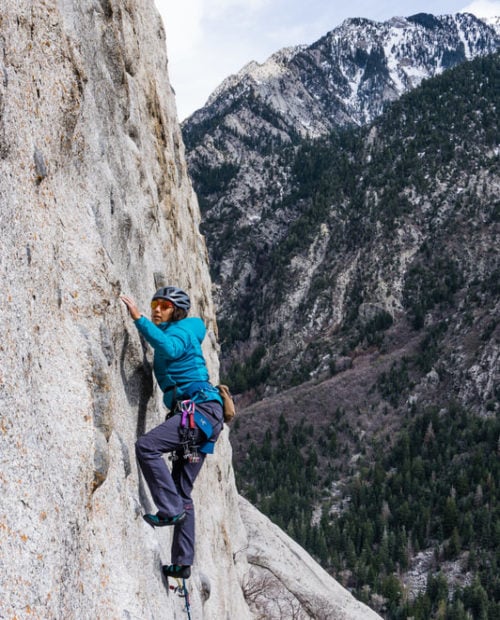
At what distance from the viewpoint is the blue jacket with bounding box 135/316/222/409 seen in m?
6.80

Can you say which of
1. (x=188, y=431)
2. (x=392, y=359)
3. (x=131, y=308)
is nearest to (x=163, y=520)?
(x=188, y=431)

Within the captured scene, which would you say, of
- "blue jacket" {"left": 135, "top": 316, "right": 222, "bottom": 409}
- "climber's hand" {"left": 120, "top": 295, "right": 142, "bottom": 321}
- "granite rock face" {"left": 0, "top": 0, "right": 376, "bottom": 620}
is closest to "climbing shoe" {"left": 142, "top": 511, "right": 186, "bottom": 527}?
"granite rock face" {"left": 0, "top": 0, "right": 376, "bottom": 620}

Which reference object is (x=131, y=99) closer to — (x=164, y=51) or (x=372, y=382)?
(x=164, y=51)

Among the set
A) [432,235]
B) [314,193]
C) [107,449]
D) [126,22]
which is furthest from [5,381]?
[314,193]

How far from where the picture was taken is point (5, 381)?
14.5ft

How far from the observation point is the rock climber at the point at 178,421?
259 inches

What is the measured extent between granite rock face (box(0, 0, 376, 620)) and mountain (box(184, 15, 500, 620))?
190ft

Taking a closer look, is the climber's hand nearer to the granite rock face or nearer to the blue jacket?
the granite rock face

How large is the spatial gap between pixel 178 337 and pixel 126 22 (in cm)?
556

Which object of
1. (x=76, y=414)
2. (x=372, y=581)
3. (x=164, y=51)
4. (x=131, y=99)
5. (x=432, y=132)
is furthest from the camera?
(x=432, y=132)

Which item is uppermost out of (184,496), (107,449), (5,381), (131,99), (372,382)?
(131,99)

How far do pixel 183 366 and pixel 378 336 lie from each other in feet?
347

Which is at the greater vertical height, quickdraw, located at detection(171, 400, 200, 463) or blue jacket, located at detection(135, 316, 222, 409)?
blue jacket, located at detection(135, 316, 222, 409)

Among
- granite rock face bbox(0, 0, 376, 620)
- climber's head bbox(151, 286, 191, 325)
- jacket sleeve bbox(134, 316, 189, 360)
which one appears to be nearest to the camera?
granite rock face bbox(0, 0, 376, 620)
